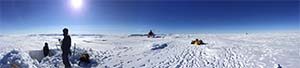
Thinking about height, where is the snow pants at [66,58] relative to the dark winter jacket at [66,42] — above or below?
below

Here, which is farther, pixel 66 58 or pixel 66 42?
pixel 66 58

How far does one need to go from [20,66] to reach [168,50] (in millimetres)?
8685

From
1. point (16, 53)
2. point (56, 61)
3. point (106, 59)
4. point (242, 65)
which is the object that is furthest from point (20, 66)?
point (242, 65)

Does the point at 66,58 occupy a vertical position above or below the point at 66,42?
below

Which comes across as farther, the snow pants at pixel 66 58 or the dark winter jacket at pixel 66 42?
the snow pants at pixel 66 58

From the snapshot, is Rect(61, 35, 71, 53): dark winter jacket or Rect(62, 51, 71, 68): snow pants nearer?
Rect(61, 35, 71, 53): dark winter jacket

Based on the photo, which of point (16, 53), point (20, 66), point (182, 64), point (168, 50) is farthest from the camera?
point (168, 50)

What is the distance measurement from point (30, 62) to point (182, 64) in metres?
5.73

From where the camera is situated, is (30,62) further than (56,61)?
Answer: No

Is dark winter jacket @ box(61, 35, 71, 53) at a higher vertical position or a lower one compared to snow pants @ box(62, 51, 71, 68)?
higher

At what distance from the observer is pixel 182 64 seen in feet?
44.8

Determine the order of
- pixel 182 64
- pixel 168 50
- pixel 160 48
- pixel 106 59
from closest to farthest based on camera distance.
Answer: pixel 182 64 < pixel 106 59 < pixel 168 50 < pixel 160 48

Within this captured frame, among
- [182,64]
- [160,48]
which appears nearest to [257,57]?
[182,64]

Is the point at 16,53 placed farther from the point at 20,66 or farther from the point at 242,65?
the point at 242,65
